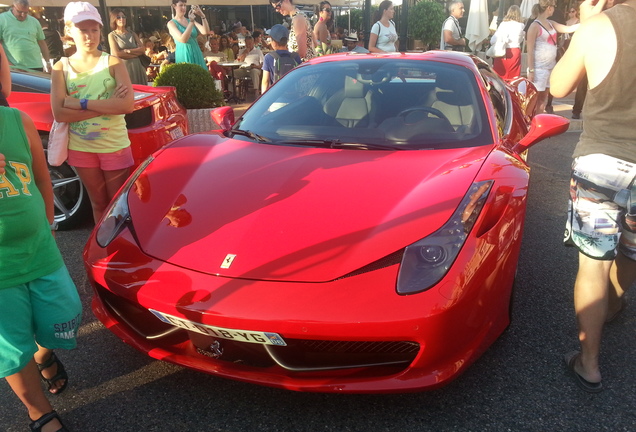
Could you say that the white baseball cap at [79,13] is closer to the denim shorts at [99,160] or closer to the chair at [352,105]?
the denim shorts at [99,160]

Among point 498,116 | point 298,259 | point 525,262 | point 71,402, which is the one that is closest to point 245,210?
point 298,259

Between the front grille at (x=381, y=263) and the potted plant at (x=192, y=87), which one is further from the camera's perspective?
the potted plant at (x=192, y=87)

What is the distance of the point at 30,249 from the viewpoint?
1.91 meters

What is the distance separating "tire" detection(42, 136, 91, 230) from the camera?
4.17m

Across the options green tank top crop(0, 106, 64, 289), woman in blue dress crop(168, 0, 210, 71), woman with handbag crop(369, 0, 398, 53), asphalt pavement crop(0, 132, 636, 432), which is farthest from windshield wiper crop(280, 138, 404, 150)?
woman with handbag crop(369, 0, 398, 53)

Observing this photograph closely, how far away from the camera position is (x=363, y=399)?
224 centimetres

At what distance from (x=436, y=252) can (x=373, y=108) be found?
140 centimetres

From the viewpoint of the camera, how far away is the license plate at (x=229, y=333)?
195cm

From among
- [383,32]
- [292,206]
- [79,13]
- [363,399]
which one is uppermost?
[79,13]

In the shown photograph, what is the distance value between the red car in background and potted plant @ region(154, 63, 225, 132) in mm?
2172

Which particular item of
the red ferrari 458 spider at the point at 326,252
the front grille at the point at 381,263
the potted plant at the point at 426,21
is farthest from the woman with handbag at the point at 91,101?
the potted plant at the point at 426,21

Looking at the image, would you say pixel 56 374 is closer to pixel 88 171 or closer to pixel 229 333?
pixel 229 333

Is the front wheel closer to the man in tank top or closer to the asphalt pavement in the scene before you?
the asphalt pavement

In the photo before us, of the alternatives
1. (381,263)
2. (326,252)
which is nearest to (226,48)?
(326,252)
